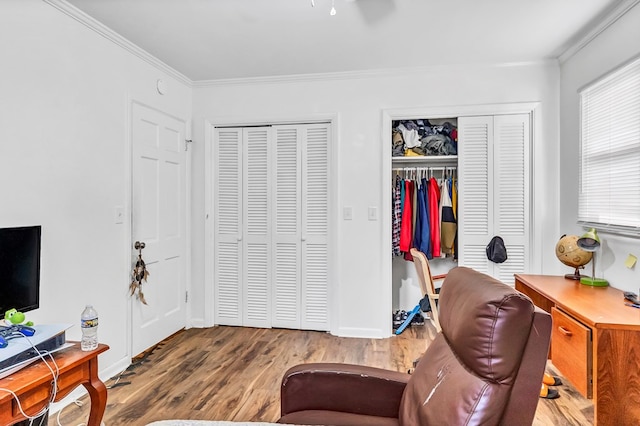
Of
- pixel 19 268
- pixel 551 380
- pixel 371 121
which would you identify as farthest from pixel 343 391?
pixel 371 121

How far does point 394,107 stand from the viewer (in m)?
3.68

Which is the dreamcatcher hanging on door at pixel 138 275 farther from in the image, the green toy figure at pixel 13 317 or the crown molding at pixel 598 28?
the crown molding at pixel 598 28

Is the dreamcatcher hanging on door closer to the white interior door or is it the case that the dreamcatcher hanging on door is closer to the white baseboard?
the white interior door

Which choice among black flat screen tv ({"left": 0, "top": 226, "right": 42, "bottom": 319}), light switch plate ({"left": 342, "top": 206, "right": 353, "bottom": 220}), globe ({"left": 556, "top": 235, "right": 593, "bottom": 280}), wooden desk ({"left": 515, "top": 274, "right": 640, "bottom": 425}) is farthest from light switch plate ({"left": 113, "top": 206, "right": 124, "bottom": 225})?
globe ({"left": 556, "top": 235, "right": 593, "bottom": 280})

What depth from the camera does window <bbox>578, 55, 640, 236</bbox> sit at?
7.78 feet

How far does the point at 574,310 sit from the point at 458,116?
2186 mm

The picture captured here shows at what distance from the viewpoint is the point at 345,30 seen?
2838 millimetres

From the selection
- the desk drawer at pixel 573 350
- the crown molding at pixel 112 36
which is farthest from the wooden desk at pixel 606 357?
the crown molding at pixel 112 36

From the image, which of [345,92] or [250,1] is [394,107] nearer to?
[345,92]

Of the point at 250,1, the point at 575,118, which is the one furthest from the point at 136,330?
the point at 575,118

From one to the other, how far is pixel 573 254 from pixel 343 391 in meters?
2.06

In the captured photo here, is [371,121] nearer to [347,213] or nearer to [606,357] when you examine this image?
[347,213]

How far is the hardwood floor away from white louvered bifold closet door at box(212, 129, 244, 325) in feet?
0.84

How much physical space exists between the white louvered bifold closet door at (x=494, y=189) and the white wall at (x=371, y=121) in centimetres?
12
